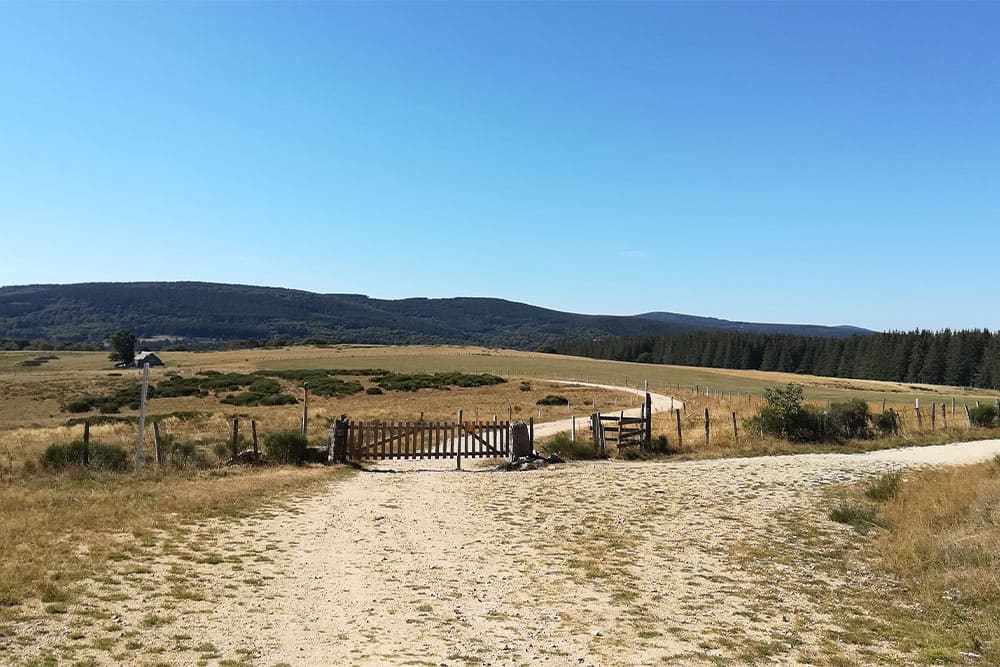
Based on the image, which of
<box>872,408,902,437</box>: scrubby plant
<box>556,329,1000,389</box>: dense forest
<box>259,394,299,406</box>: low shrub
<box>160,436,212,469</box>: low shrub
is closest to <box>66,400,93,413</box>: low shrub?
<box>259,394,299,406</box>: low shrub

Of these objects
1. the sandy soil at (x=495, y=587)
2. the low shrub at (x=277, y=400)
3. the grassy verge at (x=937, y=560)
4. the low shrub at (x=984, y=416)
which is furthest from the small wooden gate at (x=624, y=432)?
the low shrub at (x=277, y=400)

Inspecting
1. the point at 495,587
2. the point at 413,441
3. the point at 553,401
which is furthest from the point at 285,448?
the point at 553,401

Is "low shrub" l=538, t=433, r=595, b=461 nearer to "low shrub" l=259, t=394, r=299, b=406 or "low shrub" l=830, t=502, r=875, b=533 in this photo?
"low shrub" l=830, t=502, r=875, b=533

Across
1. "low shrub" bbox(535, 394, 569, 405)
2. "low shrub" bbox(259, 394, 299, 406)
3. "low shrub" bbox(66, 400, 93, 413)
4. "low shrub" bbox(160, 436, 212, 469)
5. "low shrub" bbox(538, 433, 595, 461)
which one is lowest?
"low shrub" bbox(66, 400, 93, 413)

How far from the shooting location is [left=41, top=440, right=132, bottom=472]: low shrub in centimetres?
1912

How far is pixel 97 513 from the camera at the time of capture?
1266 cm

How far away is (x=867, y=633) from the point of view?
7.77m

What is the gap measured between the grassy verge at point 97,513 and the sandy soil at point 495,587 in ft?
2.34

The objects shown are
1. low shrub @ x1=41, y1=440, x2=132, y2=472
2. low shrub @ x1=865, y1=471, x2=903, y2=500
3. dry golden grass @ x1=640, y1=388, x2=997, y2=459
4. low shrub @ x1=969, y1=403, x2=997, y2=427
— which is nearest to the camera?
low shrub @ x1=865, y1=471, x2=903, y2=500

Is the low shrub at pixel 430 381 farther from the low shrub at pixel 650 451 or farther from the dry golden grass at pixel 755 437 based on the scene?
the low shrub at pixel 650 451

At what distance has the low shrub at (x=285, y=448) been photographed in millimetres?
21578

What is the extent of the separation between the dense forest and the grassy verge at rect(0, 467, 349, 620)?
11894cm

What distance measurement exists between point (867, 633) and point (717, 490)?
33.6 ft

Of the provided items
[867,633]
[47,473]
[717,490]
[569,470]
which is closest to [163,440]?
[47,473]
